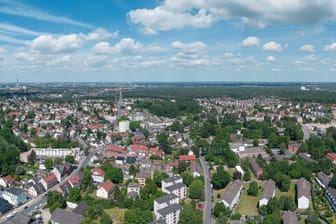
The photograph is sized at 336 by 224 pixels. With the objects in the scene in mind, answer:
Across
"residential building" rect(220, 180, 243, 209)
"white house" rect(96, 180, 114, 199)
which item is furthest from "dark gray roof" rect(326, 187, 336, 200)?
"white house" rect(96, 180, 114, 199)

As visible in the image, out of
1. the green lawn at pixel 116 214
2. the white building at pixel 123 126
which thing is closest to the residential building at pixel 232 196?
the green lawn at pixel 116 214

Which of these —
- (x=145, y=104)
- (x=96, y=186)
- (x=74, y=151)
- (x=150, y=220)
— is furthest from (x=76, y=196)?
(x=145, y=104)

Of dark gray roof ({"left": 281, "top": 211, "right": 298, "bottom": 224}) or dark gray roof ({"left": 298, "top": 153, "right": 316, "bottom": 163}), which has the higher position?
dark gray roof ({"left": 298, "top": 153, "right": 316, "bottom": 163})

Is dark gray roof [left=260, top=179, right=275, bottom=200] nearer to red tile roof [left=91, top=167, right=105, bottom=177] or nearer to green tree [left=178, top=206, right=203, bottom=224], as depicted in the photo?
green tree [left=178, top=206, right=203, bottom=224]

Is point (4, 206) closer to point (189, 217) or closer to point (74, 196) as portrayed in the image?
point (74, 196)

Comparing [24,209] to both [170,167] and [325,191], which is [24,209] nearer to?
[170,167]

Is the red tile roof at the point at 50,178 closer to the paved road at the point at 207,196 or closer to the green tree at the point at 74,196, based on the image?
the green tree at the point at 74,196
